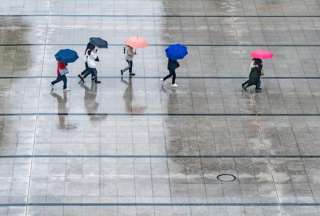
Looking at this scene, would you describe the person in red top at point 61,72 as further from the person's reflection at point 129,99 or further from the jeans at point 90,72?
the person's reflection at point 129,99

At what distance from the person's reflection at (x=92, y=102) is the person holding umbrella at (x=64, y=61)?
62 cm

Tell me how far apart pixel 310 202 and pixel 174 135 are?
4317 millimetres

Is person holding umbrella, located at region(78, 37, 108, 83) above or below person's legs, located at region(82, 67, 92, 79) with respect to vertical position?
above

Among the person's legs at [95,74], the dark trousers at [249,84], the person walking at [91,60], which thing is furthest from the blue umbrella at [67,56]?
the dark trousers at [249,84]

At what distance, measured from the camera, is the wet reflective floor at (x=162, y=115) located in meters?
22.1

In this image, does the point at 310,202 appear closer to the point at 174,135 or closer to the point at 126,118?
the point at 174,135

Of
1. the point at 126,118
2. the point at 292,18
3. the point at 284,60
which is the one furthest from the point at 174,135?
the point at 292,18

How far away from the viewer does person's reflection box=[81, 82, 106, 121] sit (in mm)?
25266

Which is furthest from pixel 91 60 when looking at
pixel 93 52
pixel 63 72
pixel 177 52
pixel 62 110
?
pixel 177 52

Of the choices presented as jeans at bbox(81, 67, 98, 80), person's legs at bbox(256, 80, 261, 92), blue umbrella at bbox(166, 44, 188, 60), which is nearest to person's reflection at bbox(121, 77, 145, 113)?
jeans at bbox(81, 67, 98, 80)

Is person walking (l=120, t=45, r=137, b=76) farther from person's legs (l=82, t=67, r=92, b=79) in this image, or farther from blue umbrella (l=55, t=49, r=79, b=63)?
blue umbrella (l=55, t=49, r=79, b=63)

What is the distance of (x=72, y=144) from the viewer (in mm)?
23953

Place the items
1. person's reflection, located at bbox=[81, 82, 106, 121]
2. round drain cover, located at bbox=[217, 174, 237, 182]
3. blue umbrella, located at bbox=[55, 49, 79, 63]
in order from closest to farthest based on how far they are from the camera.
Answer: round drain cover, located at bbox=[217, 174, 237, 182]
person's reflection, located at bbox=[81, 82, 106, 121]
blue umbrella, located at bbox=[55, 49, 79, 63]

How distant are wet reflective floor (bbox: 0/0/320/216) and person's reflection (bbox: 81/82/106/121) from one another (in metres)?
0.04
